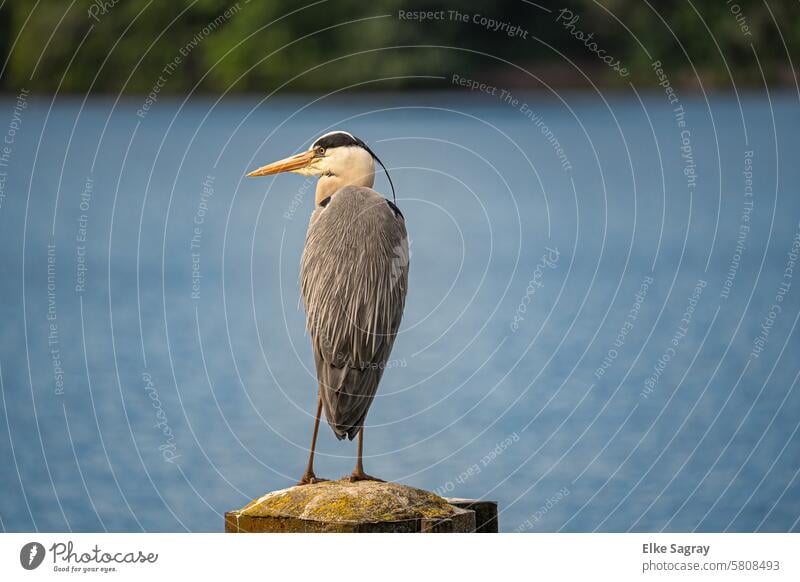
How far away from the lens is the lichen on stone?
7.95 meters

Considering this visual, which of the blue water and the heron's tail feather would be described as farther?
the blue water

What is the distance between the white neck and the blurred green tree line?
5539 centimetres

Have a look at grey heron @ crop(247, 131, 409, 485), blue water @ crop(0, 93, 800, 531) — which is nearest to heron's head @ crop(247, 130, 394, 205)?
grey heron @ crop(247, 131, 409, 485)

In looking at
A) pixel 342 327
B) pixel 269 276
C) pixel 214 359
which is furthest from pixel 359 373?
pixel 269 276

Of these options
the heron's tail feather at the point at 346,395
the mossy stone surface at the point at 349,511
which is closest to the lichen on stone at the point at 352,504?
the mossy stone surface at the point at 349,511

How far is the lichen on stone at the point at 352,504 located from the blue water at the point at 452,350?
8.70 meters

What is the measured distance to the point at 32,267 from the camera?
3762 centimetres

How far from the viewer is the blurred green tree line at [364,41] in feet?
223

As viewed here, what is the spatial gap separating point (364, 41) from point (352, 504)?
6091cm

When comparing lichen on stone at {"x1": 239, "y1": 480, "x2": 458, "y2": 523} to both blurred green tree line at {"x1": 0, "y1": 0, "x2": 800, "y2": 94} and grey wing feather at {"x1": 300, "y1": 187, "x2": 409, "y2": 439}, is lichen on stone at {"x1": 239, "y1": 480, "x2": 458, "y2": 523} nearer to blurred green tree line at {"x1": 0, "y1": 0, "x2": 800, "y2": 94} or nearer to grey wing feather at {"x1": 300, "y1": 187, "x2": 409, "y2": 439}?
grey wing feather at {"x1": 300, "y1": 187, "x2": 409, "y2": 439}

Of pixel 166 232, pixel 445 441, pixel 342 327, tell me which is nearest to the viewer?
pixel 342 327

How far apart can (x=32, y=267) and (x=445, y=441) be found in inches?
804

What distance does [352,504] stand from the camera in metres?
8.00

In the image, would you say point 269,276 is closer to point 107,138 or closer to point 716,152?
point 716,152
